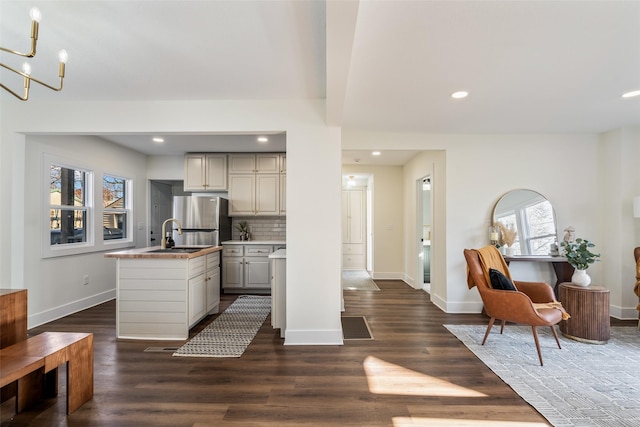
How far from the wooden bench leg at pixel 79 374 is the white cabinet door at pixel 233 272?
2.96 meters

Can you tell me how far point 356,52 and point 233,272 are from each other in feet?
13.3

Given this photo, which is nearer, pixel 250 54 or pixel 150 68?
pixel 250 54

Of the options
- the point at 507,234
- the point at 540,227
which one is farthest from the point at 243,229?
the point at 540,227

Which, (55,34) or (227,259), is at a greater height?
(55,34)

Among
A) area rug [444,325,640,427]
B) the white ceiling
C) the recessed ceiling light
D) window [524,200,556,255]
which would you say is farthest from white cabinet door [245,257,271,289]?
the recessed ceiling light

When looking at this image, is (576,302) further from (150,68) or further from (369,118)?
(150,68)

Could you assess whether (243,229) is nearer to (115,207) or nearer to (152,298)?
(115,207)

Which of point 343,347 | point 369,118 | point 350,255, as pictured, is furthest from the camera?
point 350,255

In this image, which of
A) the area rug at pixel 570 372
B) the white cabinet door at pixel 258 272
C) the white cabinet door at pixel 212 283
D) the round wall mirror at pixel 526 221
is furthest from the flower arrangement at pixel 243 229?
the round wall mirror at pixel 526 221

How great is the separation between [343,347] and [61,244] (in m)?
3.90

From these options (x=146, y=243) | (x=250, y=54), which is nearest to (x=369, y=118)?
(x=250, y=54)

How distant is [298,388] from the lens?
2199 millimetres

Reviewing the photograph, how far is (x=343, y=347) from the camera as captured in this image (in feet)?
9.59

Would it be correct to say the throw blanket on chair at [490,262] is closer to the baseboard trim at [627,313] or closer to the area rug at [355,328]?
the area rug at [355,328]
